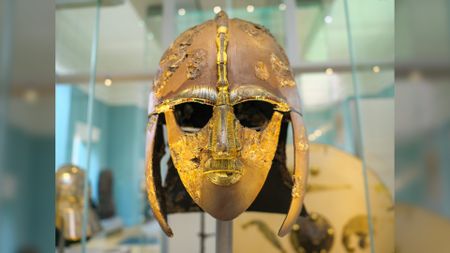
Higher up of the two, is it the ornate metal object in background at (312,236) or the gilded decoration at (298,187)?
the gilded decoration at (298,187)

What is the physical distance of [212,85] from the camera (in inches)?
37.4

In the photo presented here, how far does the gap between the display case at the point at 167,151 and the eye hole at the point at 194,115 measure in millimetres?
214

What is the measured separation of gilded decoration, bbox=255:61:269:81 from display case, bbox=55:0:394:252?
0.64m

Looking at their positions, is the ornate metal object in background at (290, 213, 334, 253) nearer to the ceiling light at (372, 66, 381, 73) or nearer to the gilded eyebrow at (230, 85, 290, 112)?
the ceiling light at (372, 66, 381, 73)

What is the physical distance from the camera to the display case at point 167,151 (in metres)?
1.60

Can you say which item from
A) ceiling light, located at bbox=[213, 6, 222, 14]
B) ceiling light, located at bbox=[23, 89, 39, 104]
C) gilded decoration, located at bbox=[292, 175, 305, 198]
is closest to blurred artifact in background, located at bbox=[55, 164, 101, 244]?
ceiling light, located at bbox=[213, 6, 222, 14]

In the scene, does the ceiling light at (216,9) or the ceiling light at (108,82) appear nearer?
the ceiling light at (216,9)

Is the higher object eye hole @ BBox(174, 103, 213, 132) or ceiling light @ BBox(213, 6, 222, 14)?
ceiling light @ BBox(213, 6, 222, 14)

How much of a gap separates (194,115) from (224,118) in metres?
0.49

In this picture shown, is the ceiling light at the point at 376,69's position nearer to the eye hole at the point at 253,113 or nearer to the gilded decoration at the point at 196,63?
the eye hole at the point at 253,113

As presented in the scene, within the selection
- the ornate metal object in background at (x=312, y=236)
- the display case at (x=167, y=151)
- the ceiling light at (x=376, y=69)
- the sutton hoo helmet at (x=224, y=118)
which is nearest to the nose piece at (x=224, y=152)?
the sutton hoo helmet at (x=224, y=118)

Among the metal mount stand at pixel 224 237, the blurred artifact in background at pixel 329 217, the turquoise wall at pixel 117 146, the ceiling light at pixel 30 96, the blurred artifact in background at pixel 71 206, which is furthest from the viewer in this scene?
the turquoise wall at pixel 117 146

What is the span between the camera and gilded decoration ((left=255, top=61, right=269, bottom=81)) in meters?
0.99

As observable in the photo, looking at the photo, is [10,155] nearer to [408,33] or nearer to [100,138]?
[408,33]
